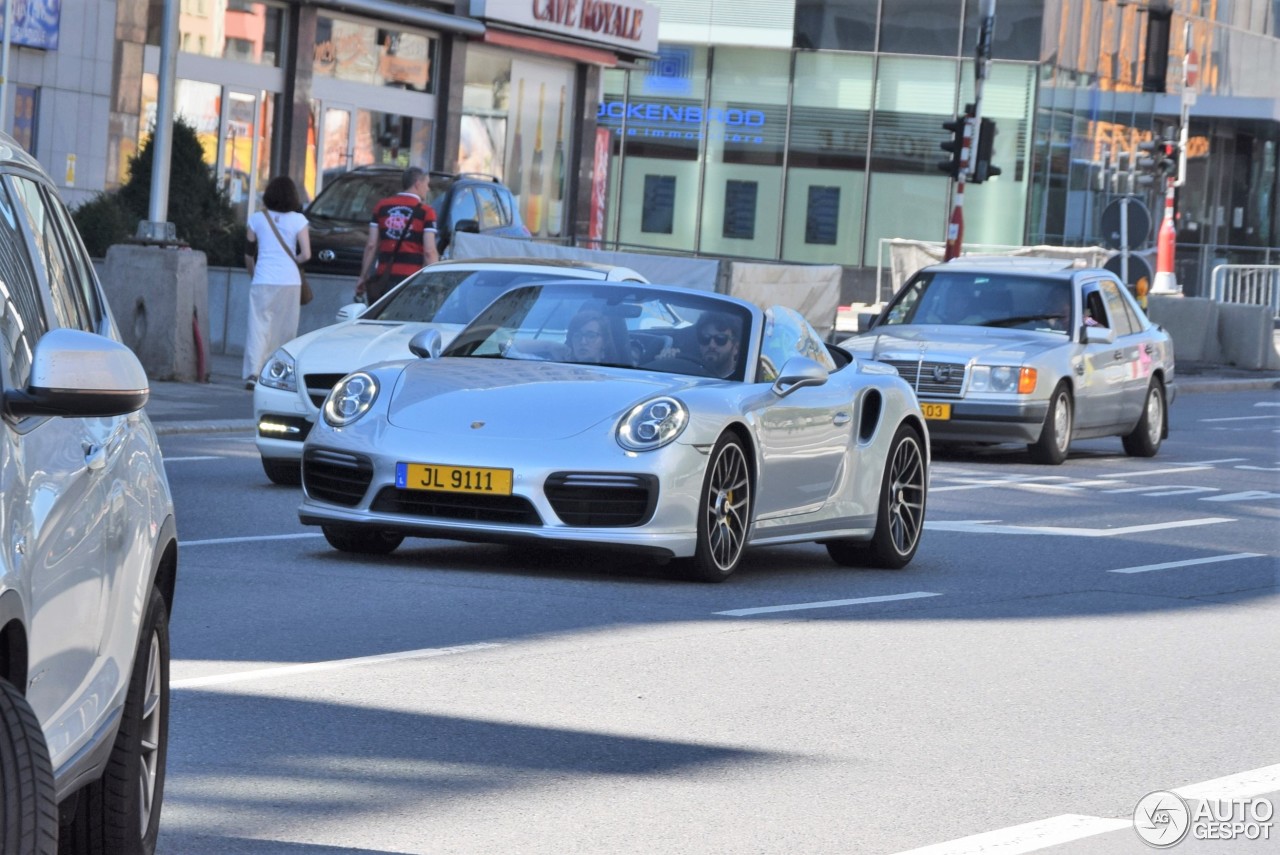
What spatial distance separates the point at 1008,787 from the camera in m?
6.25

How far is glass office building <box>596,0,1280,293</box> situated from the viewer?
A: 166 feet

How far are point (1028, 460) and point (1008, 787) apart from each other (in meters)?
13.9

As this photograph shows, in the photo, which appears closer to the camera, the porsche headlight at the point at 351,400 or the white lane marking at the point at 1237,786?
the white lane marking at the point at 1237,786

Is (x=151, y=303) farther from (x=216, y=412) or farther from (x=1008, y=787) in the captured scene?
(x=1008, y=787)

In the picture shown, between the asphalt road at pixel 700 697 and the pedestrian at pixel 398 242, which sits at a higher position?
the pedestrian at pixel 398 242

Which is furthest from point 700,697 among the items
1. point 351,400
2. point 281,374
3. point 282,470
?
point 282,470

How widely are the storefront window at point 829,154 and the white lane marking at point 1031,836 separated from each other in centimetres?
4574

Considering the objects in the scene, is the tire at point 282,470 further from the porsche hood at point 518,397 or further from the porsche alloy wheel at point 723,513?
the porsche alloy wheel at point 723,513

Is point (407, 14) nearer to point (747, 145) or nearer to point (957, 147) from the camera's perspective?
point (957, 147)

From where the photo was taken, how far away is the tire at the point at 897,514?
Answer: 465 inches

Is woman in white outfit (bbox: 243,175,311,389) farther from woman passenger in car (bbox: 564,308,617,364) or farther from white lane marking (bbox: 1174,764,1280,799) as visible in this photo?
white lane marking (bbox: 1174,764,1280,799)

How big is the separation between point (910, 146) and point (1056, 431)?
32.1 meters

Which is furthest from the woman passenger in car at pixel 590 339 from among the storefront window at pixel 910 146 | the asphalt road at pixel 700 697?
the storefront window at pixel 910 146

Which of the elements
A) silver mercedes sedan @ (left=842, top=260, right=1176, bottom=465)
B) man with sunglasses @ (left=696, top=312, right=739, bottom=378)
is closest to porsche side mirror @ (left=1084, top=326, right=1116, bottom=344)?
silver mercedes sedan @ (left=842, top=260, right=1176, bottom=465)
